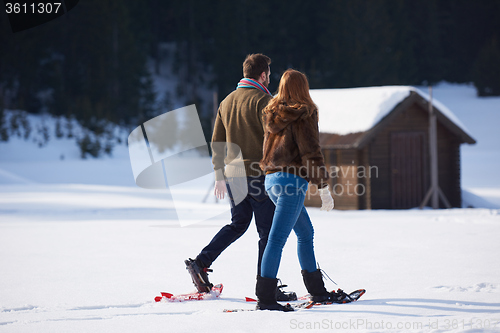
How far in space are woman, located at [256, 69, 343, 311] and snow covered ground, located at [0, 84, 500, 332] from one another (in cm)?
35

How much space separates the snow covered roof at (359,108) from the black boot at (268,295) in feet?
36.0

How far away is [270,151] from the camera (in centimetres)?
407

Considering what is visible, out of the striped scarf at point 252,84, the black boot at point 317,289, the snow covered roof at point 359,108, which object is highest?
the snow covered roof at point 359,108

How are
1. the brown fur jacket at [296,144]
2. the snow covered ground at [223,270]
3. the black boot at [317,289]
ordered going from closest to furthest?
the snow covered ground at [223,270] → the brown fur jacket at [296,144] → the black boot at [317,289]

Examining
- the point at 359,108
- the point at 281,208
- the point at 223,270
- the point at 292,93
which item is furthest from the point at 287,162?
the point at 359,108

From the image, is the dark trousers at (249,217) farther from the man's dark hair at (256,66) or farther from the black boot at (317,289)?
the man's dark hair at (256,66)

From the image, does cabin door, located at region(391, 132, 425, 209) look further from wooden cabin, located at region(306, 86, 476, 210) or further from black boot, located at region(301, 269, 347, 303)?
black boot, located at region(301, 269, 347, 303)

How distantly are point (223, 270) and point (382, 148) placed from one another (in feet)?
32.0

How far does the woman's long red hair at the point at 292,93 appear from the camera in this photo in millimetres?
4048

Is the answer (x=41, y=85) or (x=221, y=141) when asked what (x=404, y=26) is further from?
(x=221, y=141)

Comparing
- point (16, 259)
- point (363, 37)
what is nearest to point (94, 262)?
point (16, 259)

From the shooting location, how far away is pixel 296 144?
159 inches

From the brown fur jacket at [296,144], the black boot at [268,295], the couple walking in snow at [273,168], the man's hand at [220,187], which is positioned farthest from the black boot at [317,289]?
the man's hand at [220,187]

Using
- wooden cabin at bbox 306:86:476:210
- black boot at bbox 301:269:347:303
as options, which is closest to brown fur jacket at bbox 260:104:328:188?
black boot at bbox 301:269:347:303
